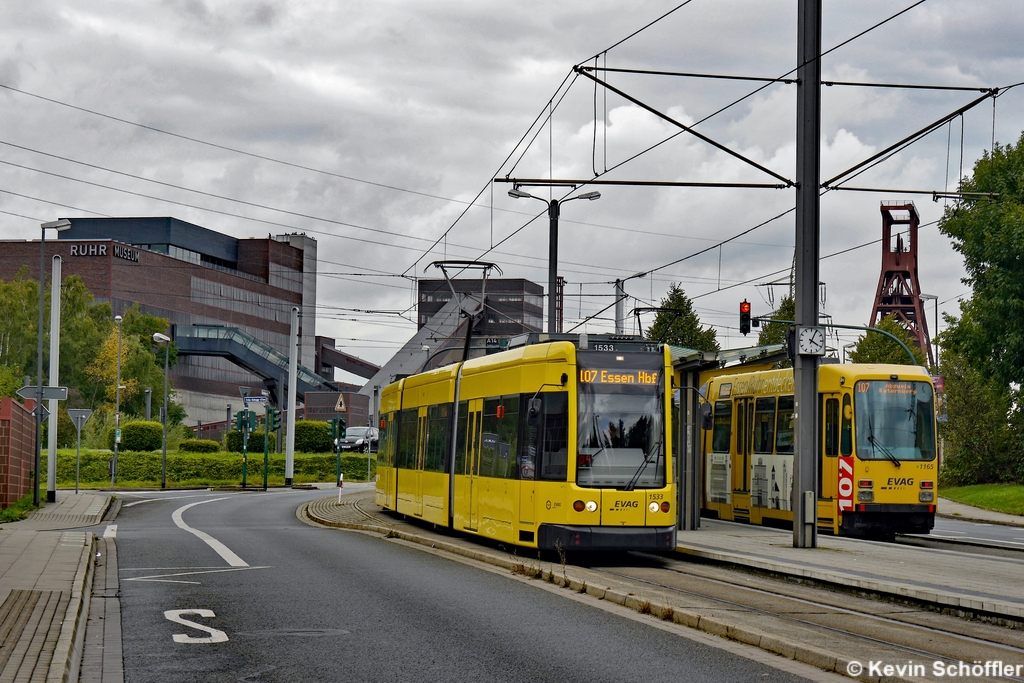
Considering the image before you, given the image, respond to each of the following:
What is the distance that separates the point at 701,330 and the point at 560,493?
221 feet

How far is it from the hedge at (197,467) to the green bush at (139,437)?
2.82 metres

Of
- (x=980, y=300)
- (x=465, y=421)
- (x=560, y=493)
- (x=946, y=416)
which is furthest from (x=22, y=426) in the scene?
(x=946, y=416)

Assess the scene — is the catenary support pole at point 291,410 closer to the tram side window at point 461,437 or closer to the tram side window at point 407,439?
the tram side window at point 407,439

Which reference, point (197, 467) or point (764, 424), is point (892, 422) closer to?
point (764, 424)

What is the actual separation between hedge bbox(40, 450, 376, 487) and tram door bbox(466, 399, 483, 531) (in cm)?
3729

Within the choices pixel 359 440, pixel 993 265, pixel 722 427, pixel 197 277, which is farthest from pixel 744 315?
pixel 197 277

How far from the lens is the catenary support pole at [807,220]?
792 inches

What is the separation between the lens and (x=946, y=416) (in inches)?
1881

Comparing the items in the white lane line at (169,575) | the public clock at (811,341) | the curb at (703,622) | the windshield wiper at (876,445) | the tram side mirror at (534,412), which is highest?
the public clock at (811,341)

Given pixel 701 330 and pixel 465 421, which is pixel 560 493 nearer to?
pixel 465 421

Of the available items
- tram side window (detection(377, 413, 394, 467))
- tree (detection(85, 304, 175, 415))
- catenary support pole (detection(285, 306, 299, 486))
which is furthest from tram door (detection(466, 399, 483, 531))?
tree (detection(85, 304, 175, 415))

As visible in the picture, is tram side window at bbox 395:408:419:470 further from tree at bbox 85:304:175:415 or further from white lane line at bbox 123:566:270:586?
tree at bbox 85:304:175:415

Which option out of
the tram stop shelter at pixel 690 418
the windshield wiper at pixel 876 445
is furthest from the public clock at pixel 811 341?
the windshield wiper at pixel 876 445

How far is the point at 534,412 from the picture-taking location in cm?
1831
